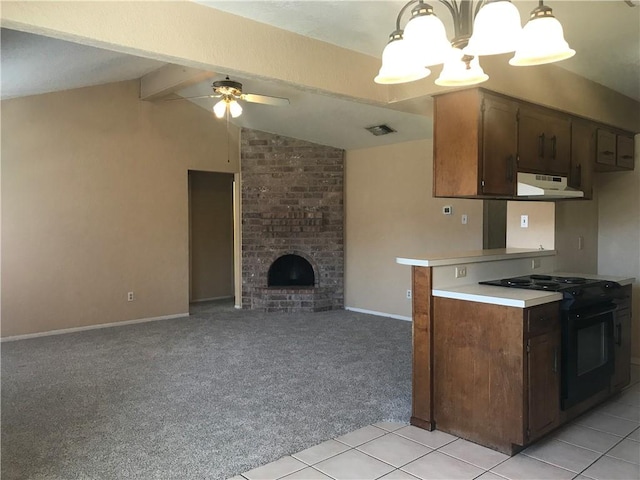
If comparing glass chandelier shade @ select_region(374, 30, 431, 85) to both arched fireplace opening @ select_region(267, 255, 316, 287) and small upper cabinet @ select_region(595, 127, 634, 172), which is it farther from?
arched fireplace opening @ select_region(267, 255, 316, 287)

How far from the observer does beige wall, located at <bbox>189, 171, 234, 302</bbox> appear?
7883 millimetres

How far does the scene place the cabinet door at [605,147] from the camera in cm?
403

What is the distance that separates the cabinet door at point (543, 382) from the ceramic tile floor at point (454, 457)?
0.14 metres

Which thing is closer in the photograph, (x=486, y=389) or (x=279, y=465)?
(x=279, y=465)

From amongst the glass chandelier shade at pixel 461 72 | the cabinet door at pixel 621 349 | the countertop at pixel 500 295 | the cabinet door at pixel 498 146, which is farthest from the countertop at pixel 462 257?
the glass chandelier shade at pixel 461 72

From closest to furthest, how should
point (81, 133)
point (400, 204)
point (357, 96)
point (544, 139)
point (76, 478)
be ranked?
point (76, 478)
point (357, 96)
point (544, 139)
point (81, 133)
point (400, 204)

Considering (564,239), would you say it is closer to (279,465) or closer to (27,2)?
(279,465)

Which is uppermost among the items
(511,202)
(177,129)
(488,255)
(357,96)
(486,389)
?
(177,129)

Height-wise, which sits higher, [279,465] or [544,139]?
[544,139]

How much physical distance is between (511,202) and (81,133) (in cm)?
481

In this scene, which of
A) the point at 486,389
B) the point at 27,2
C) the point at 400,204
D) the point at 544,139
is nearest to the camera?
the point at 27,2

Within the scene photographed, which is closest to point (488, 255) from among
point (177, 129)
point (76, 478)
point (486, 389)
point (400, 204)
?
point (486, 389)

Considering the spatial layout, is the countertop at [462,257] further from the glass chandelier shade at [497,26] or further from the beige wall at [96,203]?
the beige wall at [96,203]

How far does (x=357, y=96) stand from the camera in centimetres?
321
